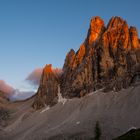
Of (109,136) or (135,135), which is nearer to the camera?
(135,135)

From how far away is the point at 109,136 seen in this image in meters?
199

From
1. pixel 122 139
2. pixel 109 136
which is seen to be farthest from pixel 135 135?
pixel 109 136

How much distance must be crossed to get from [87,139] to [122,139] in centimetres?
11068

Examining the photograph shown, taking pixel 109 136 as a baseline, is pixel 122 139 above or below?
below

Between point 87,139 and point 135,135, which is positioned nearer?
point 135,135

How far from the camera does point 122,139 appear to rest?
91000mm

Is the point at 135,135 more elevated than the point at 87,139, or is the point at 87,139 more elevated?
the point at 87,139

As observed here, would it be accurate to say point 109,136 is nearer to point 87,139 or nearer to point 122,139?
point 87,139

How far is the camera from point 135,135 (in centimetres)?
8875

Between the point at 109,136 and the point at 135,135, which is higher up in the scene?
the point at 109,136

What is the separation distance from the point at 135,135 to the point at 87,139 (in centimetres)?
11326

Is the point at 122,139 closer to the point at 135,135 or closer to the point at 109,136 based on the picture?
the point at 135,135

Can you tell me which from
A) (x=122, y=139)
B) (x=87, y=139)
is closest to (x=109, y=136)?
(x=87, y=139)

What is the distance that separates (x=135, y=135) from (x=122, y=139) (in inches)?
151
